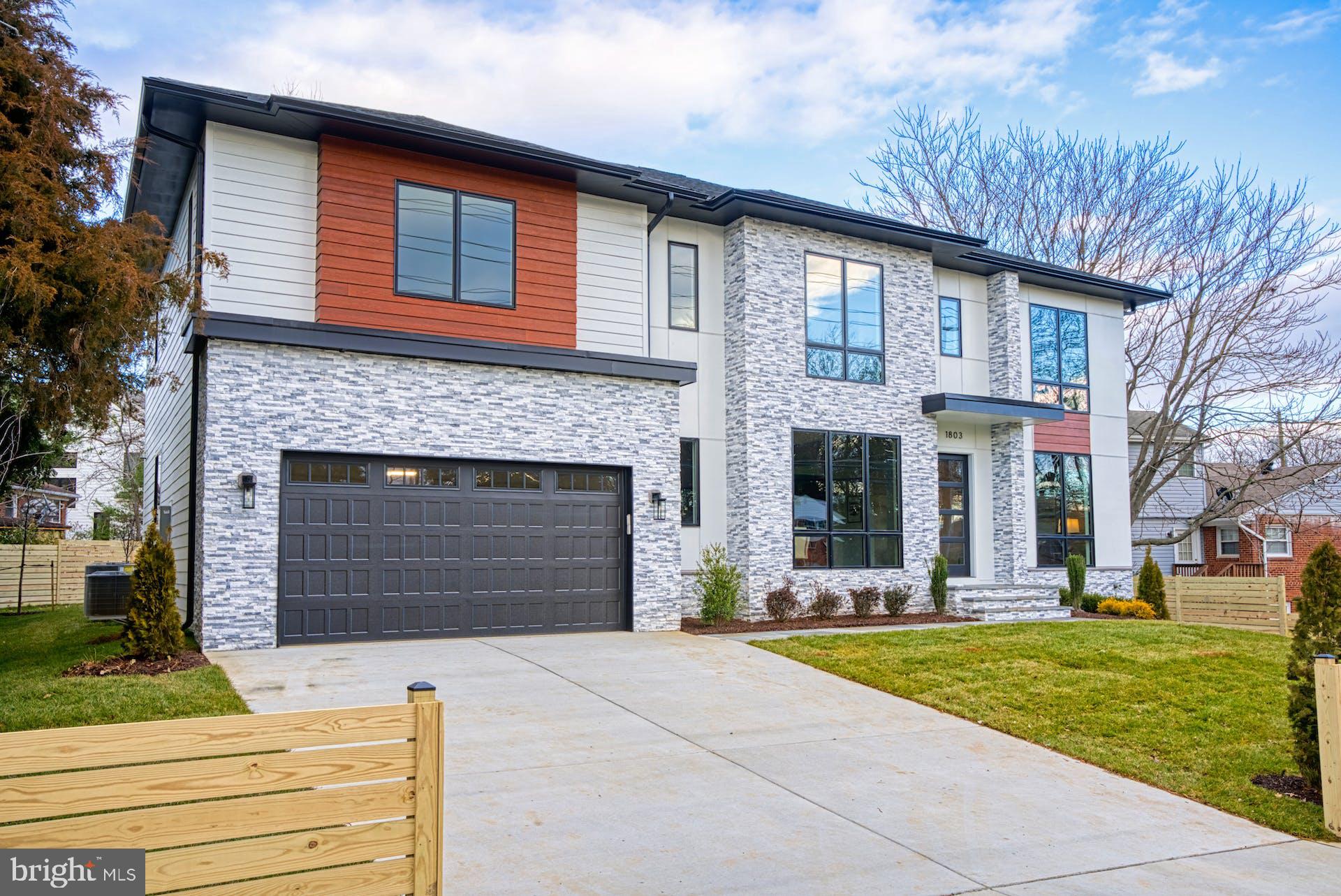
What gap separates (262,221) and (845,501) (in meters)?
9.94

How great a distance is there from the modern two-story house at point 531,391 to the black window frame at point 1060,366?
956mm

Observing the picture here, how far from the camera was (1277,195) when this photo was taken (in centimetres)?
2469

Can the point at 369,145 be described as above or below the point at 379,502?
above

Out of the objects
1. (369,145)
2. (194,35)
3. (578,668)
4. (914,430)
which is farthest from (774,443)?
(194,35)

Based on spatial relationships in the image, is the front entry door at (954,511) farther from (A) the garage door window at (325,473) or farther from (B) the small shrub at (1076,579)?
(A) the garage door window at (325,473)

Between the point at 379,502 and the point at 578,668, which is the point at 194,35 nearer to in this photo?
the point at 379,502

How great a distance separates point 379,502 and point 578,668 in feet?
11.3

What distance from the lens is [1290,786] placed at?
23.4ft

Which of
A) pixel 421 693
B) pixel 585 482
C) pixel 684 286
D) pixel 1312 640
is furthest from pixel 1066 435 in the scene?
pixel 421 693

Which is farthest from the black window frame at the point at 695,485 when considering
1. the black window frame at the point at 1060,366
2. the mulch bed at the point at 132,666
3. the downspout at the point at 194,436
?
the black window frame at the point at 1060,366

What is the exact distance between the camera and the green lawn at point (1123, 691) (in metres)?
7.51

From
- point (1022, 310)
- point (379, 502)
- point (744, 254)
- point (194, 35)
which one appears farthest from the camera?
point (1022, 310)

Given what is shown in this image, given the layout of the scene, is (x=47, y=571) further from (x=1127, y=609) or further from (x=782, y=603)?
(x=1127, y=609)

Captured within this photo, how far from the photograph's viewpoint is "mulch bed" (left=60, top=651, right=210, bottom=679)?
371 inches
